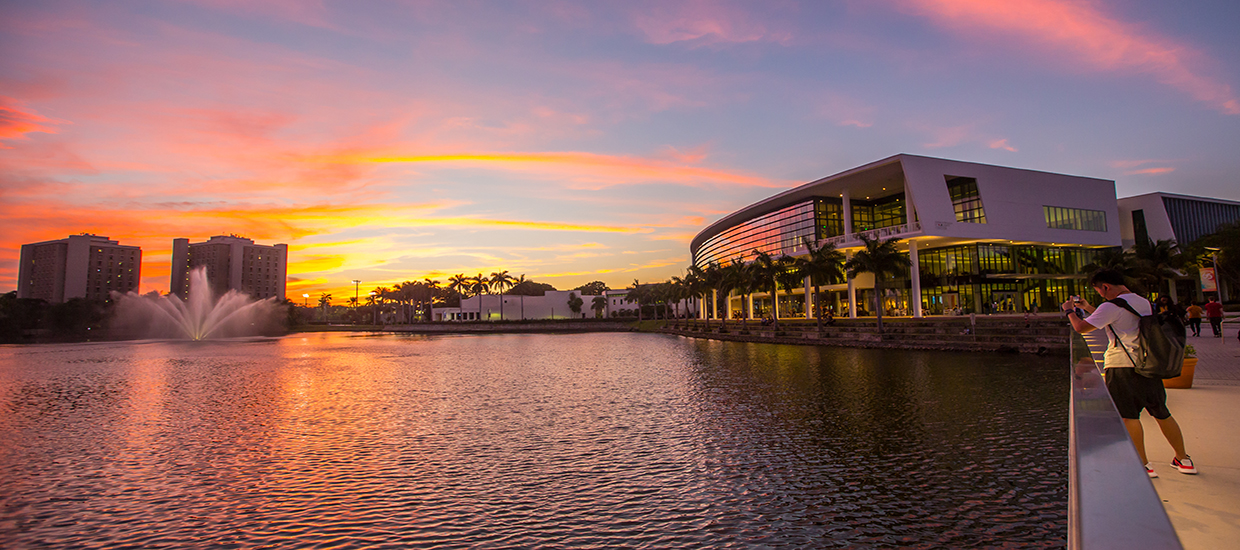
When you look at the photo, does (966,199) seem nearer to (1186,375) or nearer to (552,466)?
(1186,375)

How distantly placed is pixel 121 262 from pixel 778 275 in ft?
527

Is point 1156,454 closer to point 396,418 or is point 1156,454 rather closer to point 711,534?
point 711,534

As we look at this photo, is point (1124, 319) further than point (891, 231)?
No

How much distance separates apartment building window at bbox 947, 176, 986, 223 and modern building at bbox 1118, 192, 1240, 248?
3303cm

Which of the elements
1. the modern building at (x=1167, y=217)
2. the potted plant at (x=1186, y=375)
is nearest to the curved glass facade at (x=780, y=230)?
the modern building at (x=1167, y=217)

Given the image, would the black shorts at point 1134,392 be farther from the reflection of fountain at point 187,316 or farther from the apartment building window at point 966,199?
the reflection of fountain at point 187,316

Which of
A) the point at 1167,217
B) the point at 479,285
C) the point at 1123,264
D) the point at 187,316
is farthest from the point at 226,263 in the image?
the point at 1167,217

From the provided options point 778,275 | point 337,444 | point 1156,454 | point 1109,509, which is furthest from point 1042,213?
point 1109,509

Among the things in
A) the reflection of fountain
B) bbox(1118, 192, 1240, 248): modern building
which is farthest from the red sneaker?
bbox(1118, 192, 1240, 248): modern building

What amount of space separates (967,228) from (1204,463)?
57.8 meters

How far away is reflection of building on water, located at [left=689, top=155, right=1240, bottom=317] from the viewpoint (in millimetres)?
58688

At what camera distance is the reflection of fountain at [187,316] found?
78.1 m

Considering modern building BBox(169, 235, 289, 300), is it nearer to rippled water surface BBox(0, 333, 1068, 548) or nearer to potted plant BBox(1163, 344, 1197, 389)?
rippled water surface BBox(0, 333, 1068, 548)

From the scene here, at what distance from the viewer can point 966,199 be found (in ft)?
202
